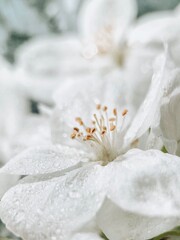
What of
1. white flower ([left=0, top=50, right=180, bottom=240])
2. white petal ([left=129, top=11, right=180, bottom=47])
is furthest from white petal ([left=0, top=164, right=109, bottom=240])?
white petal ([left=129, top=11, right=180, bottom=47])

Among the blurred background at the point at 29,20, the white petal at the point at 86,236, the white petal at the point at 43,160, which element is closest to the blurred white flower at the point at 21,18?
→ the blurred background at the point at 29,20

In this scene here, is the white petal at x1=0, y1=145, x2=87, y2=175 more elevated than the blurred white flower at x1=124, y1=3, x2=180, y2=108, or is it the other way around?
the white petal at x1=0, y1=145, x2=87, y2=175

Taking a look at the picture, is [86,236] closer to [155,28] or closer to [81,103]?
[81,103]

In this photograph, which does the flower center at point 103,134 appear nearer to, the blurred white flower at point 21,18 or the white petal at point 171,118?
the white petal at point 171,118

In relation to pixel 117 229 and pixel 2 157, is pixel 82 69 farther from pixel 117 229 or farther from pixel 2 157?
pixel 117 229

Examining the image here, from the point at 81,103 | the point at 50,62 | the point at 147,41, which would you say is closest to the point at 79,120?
the point at 81,103

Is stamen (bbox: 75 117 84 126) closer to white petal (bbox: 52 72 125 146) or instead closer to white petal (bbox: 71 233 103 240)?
white petal (bbox: 52 72 125 146)
